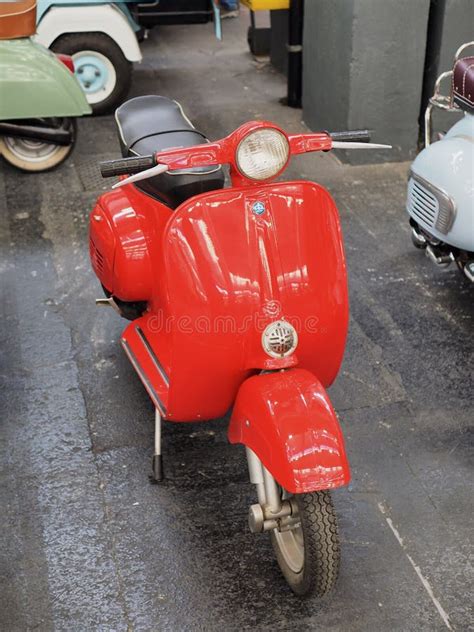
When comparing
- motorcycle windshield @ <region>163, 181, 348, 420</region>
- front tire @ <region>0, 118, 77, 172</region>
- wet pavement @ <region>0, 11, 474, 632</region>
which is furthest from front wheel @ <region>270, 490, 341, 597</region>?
front tire @ <region>0, 118, 77, 172</region>

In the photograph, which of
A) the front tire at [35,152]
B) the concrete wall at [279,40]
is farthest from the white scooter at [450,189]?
the concrete wall at [279,40]

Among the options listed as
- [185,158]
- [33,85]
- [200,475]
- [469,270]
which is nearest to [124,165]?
[185,158]

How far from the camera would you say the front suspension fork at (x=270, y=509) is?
8.78ft

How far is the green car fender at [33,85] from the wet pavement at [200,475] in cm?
70

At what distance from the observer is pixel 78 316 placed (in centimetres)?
423

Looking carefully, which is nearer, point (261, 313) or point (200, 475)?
point (261, 313)

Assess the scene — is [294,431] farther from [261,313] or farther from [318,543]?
[261,313]

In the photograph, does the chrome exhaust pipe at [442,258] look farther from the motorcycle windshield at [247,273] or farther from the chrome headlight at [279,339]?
the chrome headlight at [279,339]

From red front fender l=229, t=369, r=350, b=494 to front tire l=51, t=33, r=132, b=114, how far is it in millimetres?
4373

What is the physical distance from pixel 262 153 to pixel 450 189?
159 cm

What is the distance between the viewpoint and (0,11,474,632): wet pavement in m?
2.73

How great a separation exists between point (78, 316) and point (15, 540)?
58.1 inches

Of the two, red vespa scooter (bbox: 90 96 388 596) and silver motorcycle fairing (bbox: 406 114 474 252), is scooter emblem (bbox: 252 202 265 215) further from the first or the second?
silver motorcycle fairing (bbox: 406 114 474 252)

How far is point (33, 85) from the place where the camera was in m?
5.16
